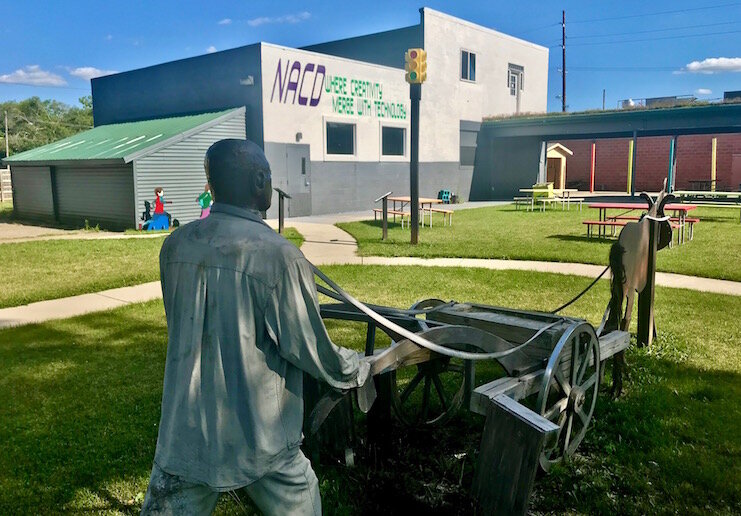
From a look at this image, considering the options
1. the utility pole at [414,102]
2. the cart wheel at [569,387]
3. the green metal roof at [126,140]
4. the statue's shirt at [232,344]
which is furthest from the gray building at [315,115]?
the statue's shirt at [232,344]

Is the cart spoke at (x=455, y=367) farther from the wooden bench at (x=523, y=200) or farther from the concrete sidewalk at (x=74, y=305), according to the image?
the wooden bench at (x=523, y=200)

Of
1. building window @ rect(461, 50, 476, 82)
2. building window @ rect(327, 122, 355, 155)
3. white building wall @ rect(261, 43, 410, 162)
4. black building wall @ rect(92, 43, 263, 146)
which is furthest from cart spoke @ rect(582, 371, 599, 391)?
building window @ rect(461, 50, 476, 82)

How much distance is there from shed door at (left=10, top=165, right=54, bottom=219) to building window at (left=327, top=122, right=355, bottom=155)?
30.9 feet

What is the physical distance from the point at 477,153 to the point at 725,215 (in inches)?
519

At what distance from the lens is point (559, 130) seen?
29.4 meters

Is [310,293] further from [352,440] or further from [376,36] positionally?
[376,36]

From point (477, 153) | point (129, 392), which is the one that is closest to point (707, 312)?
point (129, 392)

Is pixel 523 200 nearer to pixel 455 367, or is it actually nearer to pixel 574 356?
pixel 455 367

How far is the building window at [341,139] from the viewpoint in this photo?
23.2 metres

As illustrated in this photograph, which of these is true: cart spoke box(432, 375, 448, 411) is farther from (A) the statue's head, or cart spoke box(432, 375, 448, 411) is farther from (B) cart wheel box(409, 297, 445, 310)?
(A) the statue's head

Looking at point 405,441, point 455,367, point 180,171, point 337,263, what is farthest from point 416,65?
point 180,171

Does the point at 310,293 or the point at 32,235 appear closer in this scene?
the point at 310,293

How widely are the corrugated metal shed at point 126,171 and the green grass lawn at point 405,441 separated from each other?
11.5 metres

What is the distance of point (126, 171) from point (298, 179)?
18.8 ft
